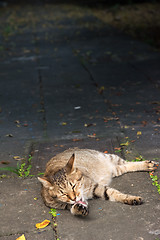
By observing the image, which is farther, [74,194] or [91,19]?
[91,19]

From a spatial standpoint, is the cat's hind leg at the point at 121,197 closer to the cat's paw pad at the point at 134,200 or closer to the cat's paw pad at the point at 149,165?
the cat's paw pad at the point at 134,200

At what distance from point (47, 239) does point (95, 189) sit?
89cm

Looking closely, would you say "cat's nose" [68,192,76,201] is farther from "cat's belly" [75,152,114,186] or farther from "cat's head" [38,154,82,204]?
"cat's belly" [75,152,114,186]

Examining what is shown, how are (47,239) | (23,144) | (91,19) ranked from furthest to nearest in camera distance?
(91,19), (23,144), (47,239)

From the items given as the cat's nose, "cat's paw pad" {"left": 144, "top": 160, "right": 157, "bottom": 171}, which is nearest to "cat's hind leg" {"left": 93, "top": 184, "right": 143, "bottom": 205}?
the cat's nose

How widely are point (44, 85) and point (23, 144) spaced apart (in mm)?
3293

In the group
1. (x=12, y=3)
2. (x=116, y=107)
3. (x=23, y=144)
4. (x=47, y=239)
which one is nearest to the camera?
(x=47, y=239)

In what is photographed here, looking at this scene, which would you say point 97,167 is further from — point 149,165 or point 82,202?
point 82,202

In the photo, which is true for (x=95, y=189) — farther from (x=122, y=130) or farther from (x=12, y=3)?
(x=12, y=3)

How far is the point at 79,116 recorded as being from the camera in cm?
686

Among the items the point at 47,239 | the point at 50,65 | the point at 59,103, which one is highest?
the point at 47,239

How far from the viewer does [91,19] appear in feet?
61.7

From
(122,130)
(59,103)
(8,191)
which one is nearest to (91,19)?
(59,103)

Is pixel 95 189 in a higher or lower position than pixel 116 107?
higher
